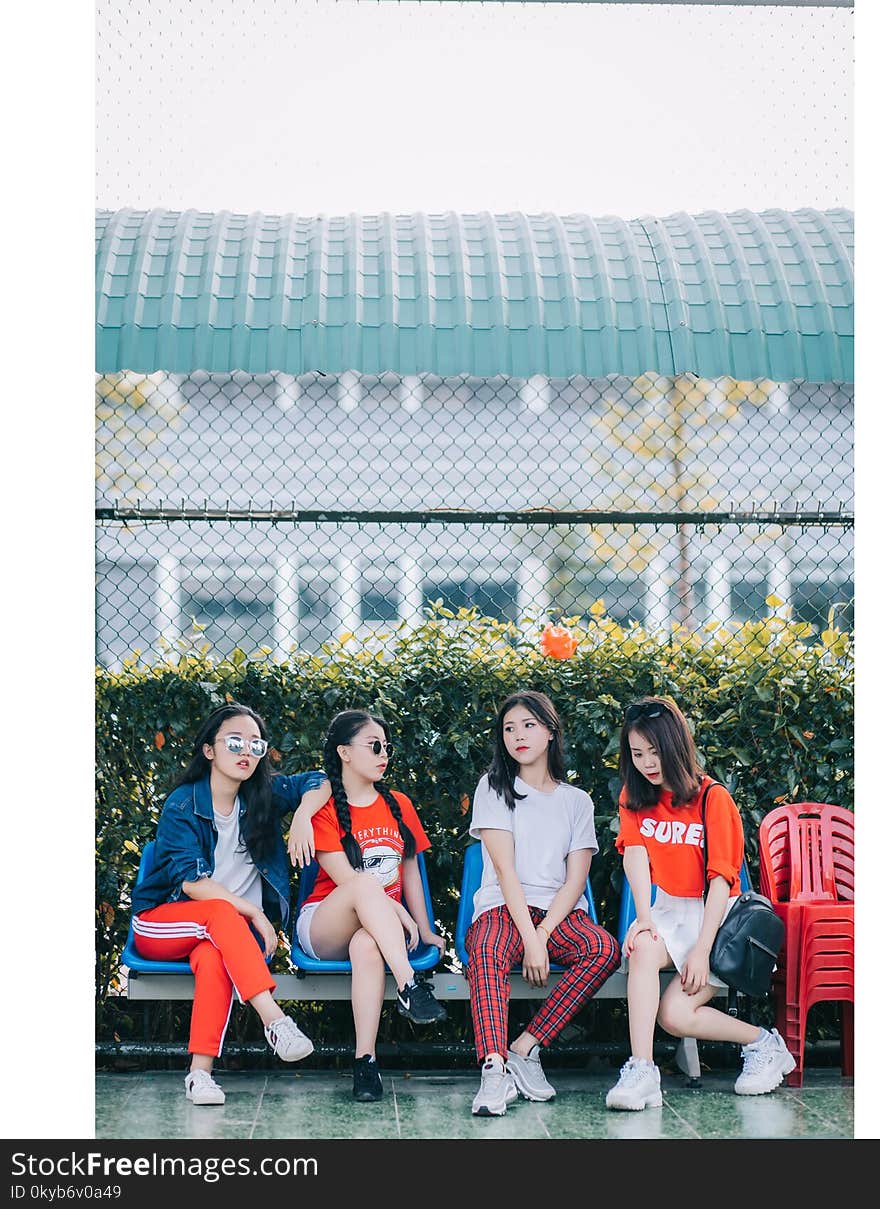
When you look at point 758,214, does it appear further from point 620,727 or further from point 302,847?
point 302,847

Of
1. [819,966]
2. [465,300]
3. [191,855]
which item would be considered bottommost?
[819,966]

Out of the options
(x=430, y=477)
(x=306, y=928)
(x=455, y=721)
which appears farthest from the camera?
(x=430, y=477)

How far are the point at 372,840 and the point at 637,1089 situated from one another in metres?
1.27

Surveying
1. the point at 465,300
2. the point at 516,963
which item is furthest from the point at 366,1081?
the point at 465,300

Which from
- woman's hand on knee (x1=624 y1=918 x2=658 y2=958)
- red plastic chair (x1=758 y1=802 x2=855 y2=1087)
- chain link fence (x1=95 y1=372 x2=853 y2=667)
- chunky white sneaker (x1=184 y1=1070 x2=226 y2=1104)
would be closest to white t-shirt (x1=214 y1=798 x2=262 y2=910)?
chunky white sneaker (x1=184 y1=1070 x2=226 y2=1104)

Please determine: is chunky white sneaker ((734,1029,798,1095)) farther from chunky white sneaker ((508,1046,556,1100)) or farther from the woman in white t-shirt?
chunky white sneaker ((508,1046,556,1100))

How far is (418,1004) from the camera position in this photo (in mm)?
4352

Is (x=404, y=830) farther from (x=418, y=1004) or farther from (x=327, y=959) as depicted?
(x=418, y=1004)

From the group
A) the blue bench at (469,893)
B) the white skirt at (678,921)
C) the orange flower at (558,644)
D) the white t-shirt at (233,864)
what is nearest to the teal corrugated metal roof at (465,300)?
the orange flower at (558,644)

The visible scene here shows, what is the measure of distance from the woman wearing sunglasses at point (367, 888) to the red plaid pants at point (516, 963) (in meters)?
0.18

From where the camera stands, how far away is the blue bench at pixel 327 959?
14.6 ft

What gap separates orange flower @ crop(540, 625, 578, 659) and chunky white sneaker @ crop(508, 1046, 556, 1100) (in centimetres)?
158
